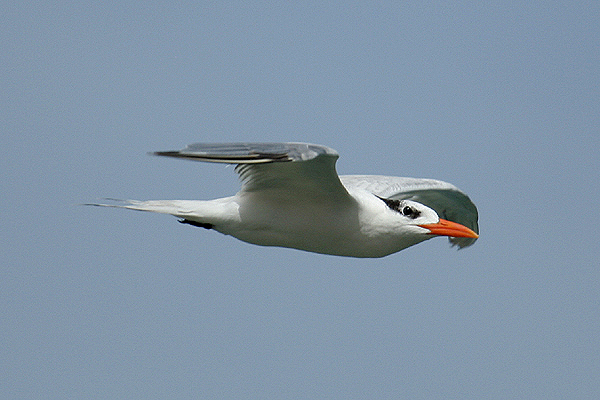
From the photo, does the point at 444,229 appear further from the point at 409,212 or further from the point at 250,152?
the point at 250,152

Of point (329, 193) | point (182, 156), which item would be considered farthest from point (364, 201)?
point (182, 156)

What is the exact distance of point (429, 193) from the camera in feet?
42.0

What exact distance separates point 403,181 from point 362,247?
8.22ft

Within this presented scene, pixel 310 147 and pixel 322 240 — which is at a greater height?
pixel 310 147

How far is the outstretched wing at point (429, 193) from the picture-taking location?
12.1 m

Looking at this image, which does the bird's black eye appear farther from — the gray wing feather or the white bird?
the gray wing feather

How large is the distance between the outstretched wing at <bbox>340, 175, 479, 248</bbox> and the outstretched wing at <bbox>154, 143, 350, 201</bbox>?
171 cm

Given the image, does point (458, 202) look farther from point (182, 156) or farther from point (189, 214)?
point (182, 156)

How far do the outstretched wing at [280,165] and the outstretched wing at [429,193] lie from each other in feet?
5.60

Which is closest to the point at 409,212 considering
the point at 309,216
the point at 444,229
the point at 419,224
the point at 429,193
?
the point at 419,224

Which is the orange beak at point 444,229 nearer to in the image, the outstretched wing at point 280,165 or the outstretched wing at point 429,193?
the outstretched wing at point 280,165

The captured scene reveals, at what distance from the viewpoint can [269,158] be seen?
816 cm

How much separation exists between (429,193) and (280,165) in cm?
406

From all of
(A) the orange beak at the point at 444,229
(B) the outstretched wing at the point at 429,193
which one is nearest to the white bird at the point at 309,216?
(A) the orange beak at the point at 444,229
